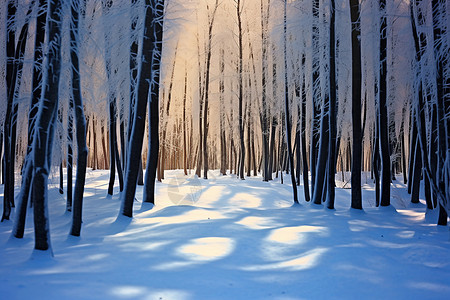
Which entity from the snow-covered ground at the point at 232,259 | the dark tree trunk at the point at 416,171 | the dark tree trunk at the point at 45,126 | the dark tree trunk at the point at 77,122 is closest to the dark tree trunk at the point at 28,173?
the snow-covered ground at the point at 232,259

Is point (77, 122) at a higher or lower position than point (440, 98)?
lower

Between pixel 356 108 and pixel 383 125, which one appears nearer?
pixel 356 108

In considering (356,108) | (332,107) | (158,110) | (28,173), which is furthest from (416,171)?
(28,173)

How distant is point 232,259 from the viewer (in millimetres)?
4895

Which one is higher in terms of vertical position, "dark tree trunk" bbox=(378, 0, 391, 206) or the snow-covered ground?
"dark tree trunk" bbox=(378, 0, 391, 206)

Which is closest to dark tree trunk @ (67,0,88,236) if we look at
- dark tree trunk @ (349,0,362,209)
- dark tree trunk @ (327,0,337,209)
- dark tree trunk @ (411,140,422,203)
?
dark tree trunk @ (327,0,337,209)

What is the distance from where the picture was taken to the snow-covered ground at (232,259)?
364 cm

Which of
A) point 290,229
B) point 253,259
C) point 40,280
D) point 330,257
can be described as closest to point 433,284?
point 330,257

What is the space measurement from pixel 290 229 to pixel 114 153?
26.0 ft

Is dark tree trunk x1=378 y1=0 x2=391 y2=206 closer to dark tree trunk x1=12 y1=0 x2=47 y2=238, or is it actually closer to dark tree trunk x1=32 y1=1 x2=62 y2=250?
dark tree trunk x1=32 y1=1 x2=62 y2=250

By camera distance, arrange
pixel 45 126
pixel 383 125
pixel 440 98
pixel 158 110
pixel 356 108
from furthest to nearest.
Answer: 1. pixel 158 110
2. pixel 383 125
3. pixel 356 108
4. pixel 440 98
5. pixel 45 126

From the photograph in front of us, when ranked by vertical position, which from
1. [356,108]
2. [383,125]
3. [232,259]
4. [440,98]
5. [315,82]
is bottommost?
[232,259]

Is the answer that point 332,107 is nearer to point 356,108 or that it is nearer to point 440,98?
point 356,108

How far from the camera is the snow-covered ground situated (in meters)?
3.64
